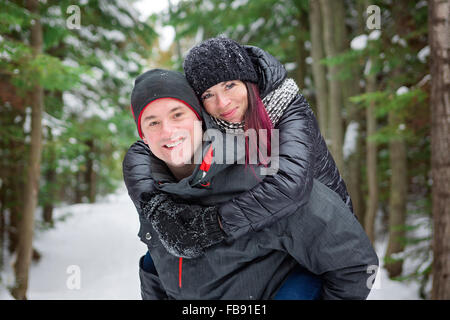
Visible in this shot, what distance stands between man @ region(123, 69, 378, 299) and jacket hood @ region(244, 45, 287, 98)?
0.39m

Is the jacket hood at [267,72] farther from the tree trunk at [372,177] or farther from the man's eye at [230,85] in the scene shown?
the tree trunk at [372,177]

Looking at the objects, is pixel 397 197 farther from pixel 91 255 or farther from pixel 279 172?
pixel 279 172

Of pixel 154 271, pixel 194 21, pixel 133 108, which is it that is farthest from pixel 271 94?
pixel 194 21

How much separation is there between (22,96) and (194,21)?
3589 millimetres

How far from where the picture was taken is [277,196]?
1.44 m

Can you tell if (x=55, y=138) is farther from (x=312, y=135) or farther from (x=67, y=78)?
(x=312, y=135)

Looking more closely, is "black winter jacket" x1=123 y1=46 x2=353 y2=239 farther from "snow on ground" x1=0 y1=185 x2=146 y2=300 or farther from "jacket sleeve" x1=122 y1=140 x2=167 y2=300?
"snow on ground" x1=0 y1=185 x2=146 y2=300

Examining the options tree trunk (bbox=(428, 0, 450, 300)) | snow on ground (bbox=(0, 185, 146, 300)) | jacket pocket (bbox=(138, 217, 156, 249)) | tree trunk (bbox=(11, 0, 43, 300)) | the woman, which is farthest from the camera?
snow on ground (bbox=(0, 185, 146, 300))

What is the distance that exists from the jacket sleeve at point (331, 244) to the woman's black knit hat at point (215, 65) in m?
0.65

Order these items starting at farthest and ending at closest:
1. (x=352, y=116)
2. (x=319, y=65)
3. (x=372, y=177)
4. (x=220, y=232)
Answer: (x=352, y=116), (x=372, y=177), (x=319, y=65), (x=220, y=232)

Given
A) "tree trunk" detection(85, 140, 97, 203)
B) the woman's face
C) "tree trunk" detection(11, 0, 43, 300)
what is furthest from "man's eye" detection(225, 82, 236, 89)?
"tree trunk" detection(85, 140, 97, 203)

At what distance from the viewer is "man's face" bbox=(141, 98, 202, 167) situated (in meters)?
1.49

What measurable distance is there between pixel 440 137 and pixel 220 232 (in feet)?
11.5

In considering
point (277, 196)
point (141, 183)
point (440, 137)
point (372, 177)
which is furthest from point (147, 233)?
point (372, 177)
